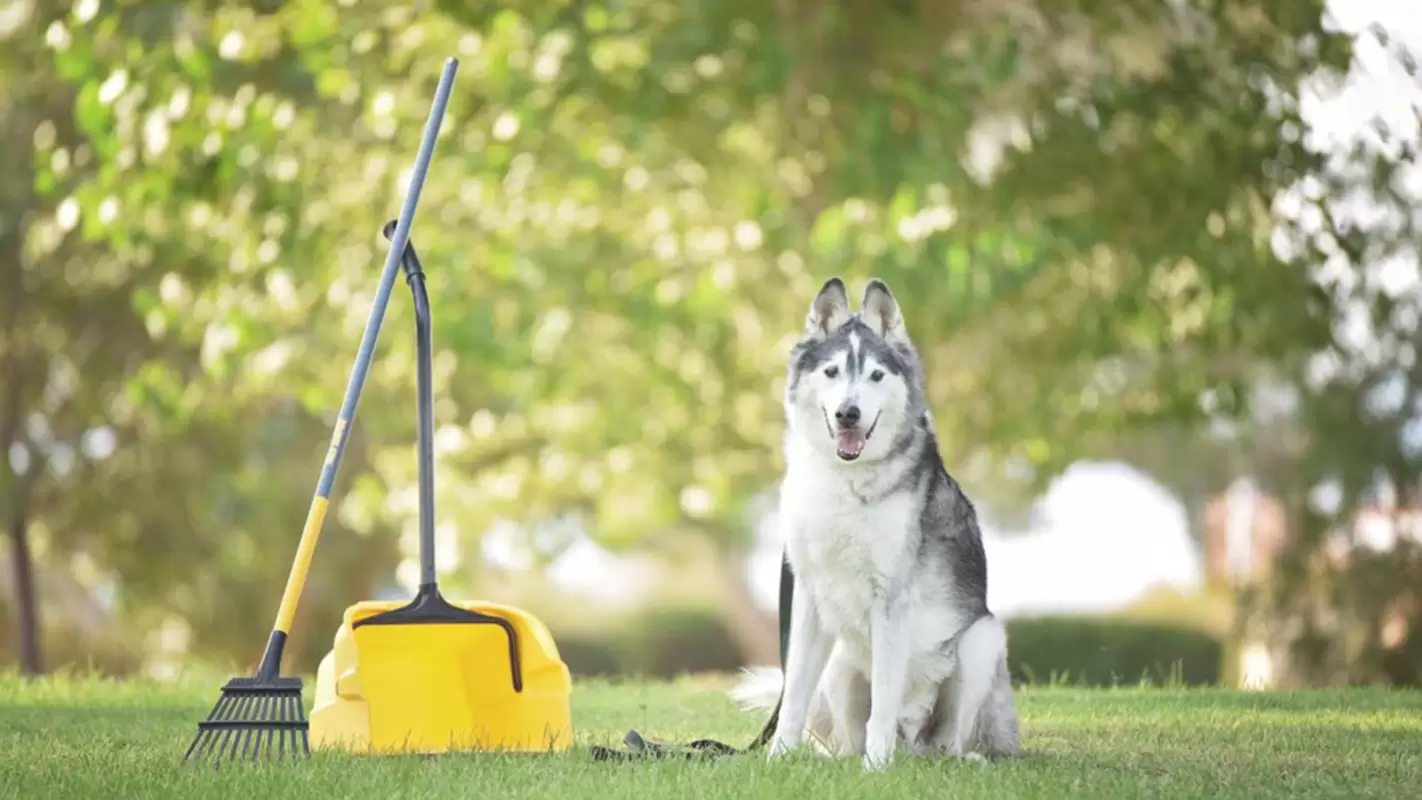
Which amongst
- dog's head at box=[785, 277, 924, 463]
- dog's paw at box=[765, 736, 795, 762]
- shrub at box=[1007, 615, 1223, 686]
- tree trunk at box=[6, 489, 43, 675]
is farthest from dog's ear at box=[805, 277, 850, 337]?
shrub at box=[1007, 615, 1223, 686]

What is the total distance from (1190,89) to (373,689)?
7.58 m

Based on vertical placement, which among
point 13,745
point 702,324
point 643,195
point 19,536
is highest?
point 643,195

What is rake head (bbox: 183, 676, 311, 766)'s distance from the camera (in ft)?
17.5

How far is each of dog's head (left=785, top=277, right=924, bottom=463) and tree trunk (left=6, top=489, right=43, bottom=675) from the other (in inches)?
425

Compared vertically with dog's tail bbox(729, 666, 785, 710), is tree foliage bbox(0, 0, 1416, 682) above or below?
above

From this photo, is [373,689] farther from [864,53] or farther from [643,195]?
[864,53]

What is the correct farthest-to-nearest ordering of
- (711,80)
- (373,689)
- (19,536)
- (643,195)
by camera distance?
(19,536) < (643,195) < (711,80) < (373,689)

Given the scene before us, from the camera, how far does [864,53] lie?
11.9 meters

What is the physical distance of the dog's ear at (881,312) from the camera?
5422 millimetres

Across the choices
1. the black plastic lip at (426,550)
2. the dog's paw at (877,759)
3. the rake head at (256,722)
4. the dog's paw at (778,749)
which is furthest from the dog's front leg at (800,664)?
the rake head at (256,722)

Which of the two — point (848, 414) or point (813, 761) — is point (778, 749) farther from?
point (848, 414)

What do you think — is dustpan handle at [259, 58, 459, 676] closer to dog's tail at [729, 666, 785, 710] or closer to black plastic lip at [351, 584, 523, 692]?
black plastic lip at [351, 584, 523, 692]

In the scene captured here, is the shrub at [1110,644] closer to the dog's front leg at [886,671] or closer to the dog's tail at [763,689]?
the dog's tail at [763,689]

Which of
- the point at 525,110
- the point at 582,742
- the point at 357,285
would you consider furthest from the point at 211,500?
the point at 582,742
